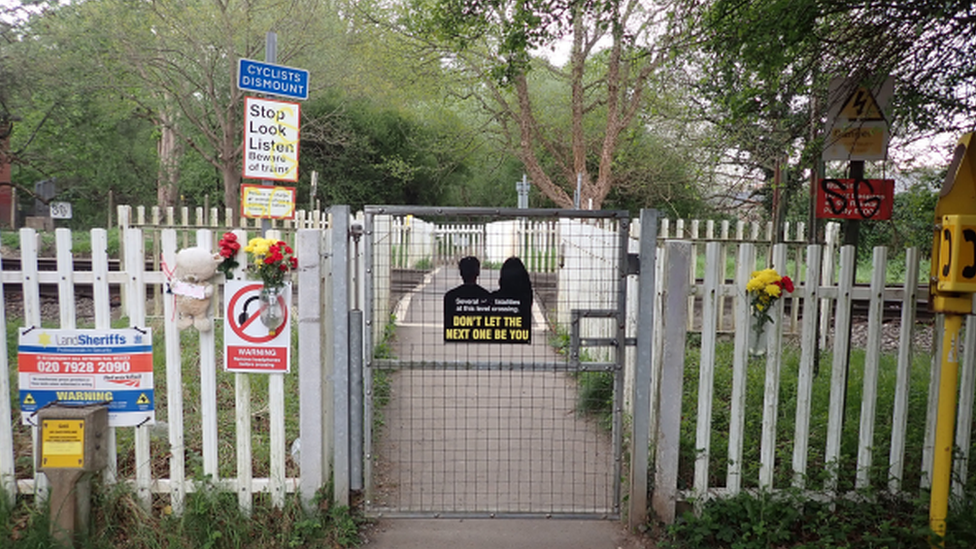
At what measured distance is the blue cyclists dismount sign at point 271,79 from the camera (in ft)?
22.1

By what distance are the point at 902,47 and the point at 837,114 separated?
63 cm

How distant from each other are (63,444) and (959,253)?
4.96m

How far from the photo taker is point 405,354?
9188mm

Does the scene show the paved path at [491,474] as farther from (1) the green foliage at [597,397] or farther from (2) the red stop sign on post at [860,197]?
(2) the red stop sign on post at [860,197]

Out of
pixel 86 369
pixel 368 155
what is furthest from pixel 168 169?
pixel 86 369

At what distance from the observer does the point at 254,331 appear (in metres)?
4.15

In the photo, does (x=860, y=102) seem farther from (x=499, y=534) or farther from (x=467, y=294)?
(x=499, y=534)

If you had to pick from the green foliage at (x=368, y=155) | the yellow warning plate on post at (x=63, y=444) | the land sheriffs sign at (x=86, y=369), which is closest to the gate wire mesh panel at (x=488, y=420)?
the land sheriffs sign at (x=86, y=369)

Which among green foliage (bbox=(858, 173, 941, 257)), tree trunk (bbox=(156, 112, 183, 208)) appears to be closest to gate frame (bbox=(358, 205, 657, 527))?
green foliage (bbox=(858, 173, 941, 257))

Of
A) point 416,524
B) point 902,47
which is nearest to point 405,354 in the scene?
point 416,524

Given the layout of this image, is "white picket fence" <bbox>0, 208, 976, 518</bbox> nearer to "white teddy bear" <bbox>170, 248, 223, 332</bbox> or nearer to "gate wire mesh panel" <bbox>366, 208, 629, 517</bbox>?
"white teddy bear" <bbox>170, 248, 223, 332</bbox>

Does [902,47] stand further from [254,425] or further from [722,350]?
[254,425]

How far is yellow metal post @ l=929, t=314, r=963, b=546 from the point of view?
3875 millimetres

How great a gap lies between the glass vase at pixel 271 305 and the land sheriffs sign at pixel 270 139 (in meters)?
3.36
